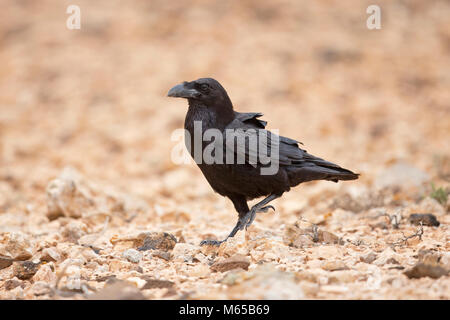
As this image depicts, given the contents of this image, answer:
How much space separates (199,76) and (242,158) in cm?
833

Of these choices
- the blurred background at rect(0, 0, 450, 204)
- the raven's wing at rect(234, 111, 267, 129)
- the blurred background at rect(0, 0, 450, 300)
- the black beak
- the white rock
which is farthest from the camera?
the blurred background at rect(0, 0, 450, 204)

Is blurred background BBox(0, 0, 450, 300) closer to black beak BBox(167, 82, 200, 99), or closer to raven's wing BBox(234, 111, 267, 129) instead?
raven's wing BBox(234, 111, 267, 129)

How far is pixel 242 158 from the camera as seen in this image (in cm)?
448

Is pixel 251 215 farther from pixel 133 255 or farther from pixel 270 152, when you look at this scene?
pixel 133 255

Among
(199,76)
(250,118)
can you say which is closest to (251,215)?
(250,118)

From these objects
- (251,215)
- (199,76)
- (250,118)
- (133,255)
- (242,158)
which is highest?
(199,76)

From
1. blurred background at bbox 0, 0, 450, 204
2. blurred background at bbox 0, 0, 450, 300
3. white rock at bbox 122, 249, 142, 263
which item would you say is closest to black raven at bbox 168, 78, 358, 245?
white rock at bbox 122, 249, 142, 263

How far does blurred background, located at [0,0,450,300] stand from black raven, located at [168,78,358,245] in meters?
3.06

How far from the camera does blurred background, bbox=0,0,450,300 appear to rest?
389 inches

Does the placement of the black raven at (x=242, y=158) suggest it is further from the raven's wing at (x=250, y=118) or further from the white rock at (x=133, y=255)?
the white rock at (x=133, y=255)

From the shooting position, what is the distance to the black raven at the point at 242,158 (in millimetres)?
4508

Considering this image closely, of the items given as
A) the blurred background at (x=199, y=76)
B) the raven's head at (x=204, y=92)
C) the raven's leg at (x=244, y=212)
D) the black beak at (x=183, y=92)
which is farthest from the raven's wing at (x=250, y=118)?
the blurred background at (x=199, y=76)

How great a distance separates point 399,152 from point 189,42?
6.42 m
